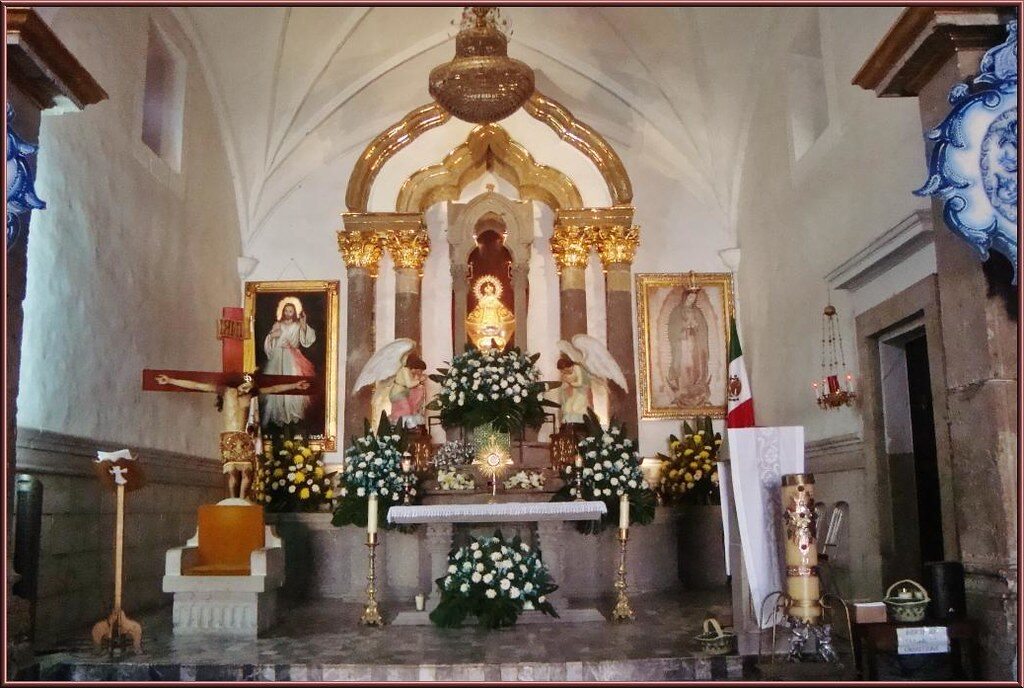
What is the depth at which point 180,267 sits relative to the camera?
32.6 ft

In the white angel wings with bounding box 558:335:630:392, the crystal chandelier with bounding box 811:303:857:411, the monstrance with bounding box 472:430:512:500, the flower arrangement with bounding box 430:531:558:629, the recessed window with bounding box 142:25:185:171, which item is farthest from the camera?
the white angel wings with bounding box 558:335:630:392

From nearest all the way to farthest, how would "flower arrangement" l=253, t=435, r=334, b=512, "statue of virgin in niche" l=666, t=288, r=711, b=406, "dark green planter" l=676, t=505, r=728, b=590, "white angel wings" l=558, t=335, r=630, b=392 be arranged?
"white angel wings" l=558, t=335, r=630, b=392, "dark green planter" l=676, t=505, r=728, b=590, "flower arrangement" l=253, t=435, r=334, b=512, "statue of virgin in niche" l=666, t=288, r=711, b=406

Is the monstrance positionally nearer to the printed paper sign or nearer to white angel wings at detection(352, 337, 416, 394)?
white angel wings at detection(352, 337, 416, 394)

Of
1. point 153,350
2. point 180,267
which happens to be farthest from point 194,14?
point 153,350

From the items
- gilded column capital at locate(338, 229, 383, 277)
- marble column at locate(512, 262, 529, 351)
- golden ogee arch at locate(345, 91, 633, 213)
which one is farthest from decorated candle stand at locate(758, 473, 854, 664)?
gilded column capital at locate(338, 229, 383, 277)

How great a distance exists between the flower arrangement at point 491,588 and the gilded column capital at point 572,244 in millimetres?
5027

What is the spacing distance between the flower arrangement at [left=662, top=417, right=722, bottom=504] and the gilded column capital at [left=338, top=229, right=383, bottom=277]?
431cm

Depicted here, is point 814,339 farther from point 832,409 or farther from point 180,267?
point 180,267

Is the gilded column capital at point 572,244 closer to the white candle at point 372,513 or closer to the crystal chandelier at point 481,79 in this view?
the crystal chandelier at point 481,79

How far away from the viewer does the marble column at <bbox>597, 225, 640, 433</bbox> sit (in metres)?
11.3

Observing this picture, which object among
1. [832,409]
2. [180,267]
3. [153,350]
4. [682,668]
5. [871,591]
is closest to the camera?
[682,668]

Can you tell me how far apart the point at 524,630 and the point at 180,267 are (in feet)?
18.2

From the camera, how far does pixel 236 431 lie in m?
8.46

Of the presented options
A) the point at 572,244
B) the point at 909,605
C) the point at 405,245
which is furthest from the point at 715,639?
the point at 405,245
